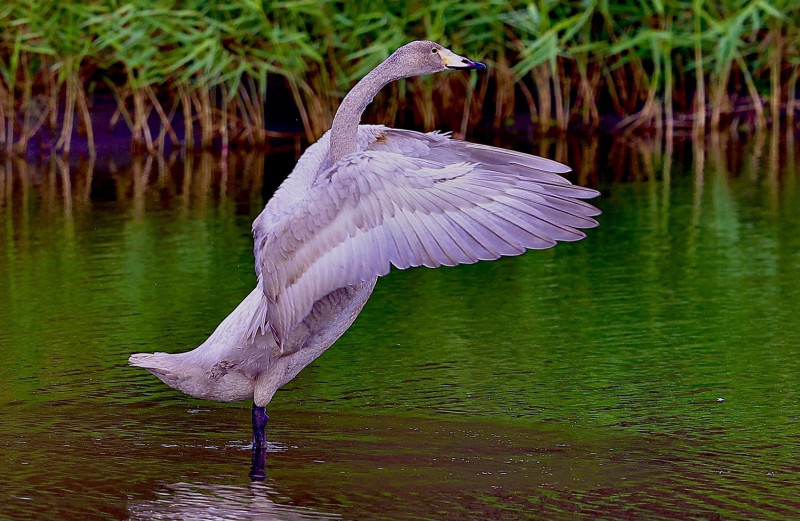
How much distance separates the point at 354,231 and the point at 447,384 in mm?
1649

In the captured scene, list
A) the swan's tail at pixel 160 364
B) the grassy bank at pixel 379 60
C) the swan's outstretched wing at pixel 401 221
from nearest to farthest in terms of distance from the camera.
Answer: the swan's outstretched wing at pixel 401 221
the swan's tail at pixel 160 364
the grassy bank at pixel 379 60

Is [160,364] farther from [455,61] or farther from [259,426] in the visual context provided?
[455,61]

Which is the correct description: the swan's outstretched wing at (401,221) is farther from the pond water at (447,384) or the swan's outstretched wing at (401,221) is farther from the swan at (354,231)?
the pond water at (447,384)

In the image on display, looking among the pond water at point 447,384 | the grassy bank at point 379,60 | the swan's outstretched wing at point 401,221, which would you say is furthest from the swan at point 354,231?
the grassy bank at point 379,60

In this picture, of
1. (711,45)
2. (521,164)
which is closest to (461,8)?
(711,45)

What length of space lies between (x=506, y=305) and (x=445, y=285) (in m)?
0.83

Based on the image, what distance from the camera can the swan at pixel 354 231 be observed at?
5.36 meters

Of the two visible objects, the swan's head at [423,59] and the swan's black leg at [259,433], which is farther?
the swan's head at [423,59]

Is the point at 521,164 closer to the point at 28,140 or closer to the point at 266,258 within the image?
the point at 266,258

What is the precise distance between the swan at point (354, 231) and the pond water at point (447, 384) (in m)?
0.39

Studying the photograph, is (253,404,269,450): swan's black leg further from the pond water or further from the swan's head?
the swan's head

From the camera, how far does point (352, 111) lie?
19.6ft

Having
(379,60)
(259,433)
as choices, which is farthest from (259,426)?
(379,60)

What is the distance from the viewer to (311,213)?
5.52m
